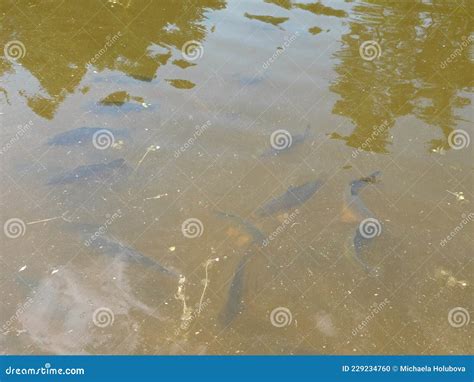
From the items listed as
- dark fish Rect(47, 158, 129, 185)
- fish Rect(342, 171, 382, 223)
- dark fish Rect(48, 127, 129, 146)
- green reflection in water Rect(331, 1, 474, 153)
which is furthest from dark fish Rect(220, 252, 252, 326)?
dark fish Rect(48, 127, 129, 146)

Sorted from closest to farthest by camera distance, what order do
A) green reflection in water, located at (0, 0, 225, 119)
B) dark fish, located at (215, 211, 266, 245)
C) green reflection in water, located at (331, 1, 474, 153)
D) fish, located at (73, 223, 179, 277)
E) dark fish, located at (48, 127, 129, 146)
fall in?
fish, located at (73, 223, 179, 277) < dark fish, located at (215, 211, 266, 245) < dark fish, located at (48, 127, 129, 146) < green reflection in water, located at (331, 1, 474, 153) < green reflection in water, located at (0, 0, 225, 119)

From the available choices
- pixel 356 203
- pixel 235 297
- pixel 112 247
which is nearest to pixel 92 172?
pixel 112 247

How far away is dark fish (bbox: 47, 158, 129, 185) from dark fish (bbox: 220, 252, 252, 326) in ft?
7.78

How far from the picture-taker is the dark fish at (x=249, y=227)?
231 inches

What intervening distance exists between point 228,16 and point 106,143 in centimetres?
434

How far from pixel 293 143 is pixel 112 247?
3.09m

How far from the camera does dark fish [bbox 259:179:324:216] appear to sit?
20.2 feet

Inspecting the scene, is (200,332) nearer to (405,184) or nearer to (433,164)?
(405,184)

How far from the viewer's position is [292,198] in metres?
6.29

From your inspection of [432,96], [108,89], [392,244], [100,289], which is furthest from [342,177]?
[108,89]

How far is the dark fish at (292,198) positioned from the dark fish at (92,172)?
2.16 meters

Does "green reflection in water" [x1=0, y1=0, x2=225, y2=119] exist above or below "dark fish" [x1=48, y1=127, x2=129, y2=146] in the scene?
above

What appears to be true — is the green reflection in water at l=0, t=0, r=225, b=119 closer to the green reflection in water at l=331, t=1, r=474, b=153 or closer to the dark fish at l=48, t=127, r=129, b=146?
the dark fish at l=48, t=127, r=129, b=146

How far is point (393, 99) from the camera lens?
25.1 feet
